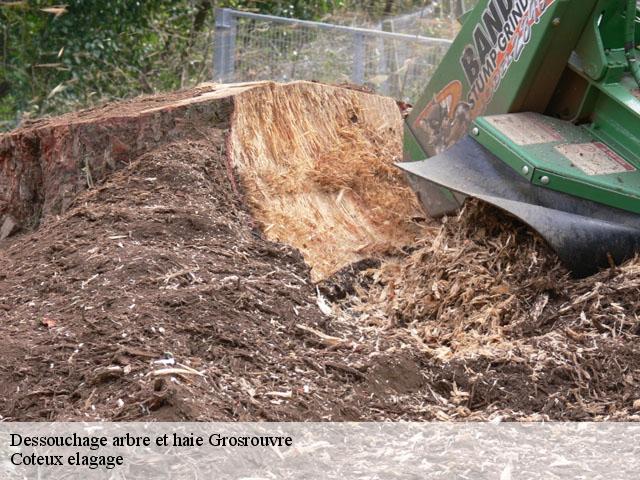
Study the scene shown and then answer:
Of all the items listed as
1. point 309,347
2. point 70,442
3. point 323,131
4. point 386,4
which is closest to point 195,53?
point 386,4

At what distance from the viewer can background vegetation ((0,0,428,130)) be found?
10000mm

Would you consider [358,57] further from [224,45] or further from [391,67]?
[224,45]

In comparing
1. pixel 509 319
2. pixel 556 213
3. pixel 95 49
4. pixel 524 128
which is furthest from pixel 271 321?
pixel 95 49

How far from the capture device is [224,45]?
9297 mm

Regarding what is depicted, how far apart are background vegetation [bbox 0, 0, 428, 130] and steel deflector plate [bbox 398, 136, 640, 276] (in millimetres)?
5963

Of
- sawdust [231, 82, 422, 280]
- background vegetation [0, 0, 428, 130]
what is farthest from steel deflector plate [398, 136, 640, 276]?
background vegetation [0, 0, 428, 130]

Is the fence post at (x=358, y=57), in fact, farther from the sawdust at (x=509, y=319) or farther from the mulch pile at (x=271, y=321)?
the sawdust at (x=509, y=319)

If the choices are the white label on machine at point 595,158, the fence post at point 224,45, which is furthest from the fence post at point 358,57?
the white label on machine at point 595,158

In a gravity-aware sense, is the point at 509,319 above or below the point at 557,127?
below

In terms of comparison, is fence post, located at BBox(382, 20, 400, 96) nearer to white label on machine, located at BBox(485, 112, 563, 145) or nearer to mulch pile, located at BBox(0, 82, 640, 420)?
mulch pile, located at BBox(0, 82, 640, 420)

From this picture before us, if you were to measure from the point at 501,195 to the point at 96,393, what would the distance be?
6.73ft

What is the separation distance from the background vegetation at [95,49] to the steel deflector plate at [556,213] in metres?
5.96

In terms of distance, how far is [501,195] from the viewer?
14.9ft

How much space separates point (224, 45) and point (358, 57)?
1.29 metres
